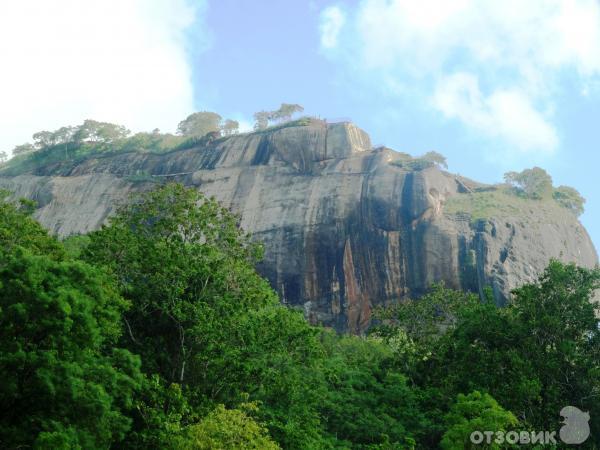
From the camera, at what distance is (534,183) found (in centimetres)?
5197

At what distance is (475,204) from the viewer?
4800 centimetres

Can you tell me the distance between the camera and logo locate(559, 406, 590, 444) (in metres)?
23.3

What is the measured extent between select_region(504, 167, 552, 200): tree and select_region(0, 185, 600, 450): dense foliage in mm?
23877

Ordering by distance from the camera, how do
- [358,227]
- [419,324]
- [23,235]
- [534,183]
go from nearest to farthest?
1. [23,235]
2. [419,324]
3. [358,227]
4. [534,183]

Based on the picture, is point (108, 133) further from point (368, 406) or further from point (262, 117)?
point (368, 406)

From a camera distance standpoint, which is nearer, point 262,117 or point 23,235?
point 23,235

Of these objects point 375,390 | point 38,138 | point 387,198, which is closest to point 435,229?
point 387,198

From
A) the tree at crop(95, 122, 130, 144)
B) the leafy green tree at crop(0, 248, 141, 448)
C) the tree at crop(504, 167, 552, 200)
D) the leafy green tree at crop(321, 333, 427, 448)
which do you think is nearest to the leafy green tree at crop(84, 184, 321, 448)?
the leafy green tree at crop(321, 333, 427, 448)

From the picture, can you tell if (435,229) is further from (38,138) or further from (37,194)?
(38,138)

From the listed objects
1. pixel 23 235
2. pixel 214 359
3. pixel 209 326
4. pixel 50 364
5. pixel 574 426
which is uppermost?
pixel 23 235

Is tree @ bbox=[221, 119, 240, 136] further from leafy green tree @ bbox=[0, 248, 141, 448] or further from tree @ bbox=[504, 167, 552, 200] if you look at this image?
leafy green tree @ bbox=[0, 248, 141, 448]

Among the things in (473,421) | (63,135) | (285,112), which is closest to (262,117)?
(285,112)

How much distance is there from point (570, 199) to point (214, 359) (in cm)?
3899

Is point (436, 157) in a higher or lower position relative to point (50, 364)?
higher
